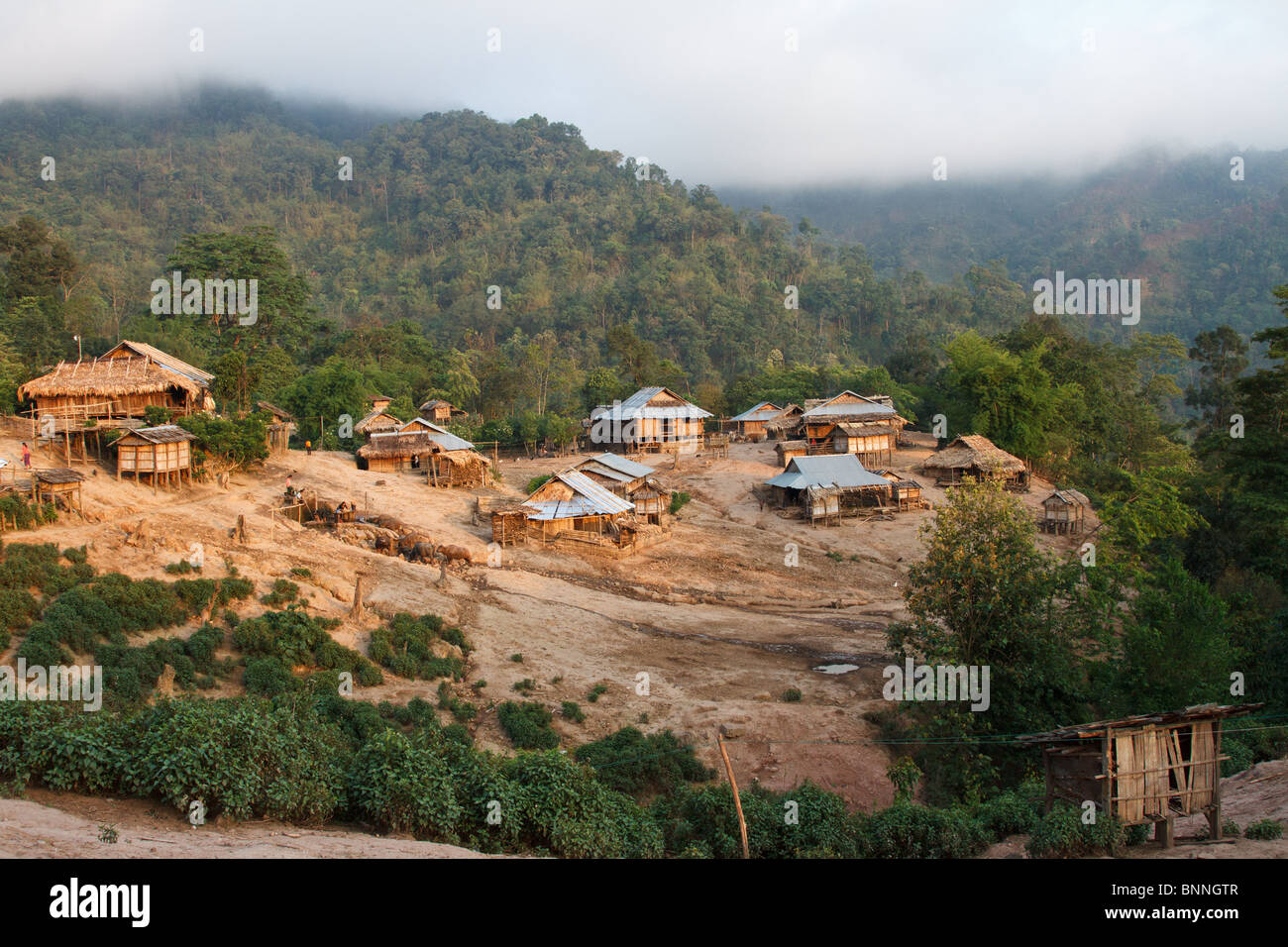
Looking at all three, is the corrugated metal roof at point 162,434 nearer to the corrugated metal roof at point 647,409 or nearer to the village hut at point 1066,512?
the corrugated metal roof at point 647,409

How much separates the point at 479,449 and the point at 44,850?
4208cm

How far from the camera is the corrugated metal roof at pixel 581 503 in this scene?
32.0 meters

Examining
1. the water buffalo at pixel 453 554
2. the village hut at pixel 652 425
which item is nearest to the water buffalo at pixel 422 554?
the water buffalo at pixel 453 554

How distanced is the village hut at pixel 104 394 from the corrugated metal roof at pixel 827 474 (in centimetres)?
2382

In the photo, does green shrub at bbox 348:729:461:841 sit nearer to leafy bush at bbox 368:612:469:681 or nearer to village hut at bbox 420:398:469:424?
leafy bush at bbox 368:612:469:681

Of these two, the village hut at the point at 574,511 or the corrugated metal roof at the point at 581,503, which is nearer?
the village hut at the point at 574,511

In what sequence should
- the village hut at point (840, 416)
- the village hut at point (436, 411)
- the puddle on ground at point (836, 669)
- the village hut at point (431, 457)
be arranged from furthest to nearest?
the village hut at point (436, 411) → the village hut at point (840, 416) → the village hut at point (431, 457) → the puddle on ground at point (836, 669)

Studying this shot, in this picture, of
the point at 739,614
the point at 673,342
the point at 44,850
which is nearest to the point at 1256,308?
the point at 673,342

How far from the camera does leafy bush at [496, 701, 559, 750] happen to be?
17688 millimetres

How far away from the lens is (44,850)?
8117mm

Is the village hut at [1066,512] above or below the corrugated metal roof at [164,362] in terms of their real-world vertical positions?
below

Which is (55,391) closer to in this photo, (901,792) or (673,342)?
(901,792)

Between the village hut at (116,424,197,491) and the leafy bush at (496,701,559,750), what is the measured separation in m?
16.5
